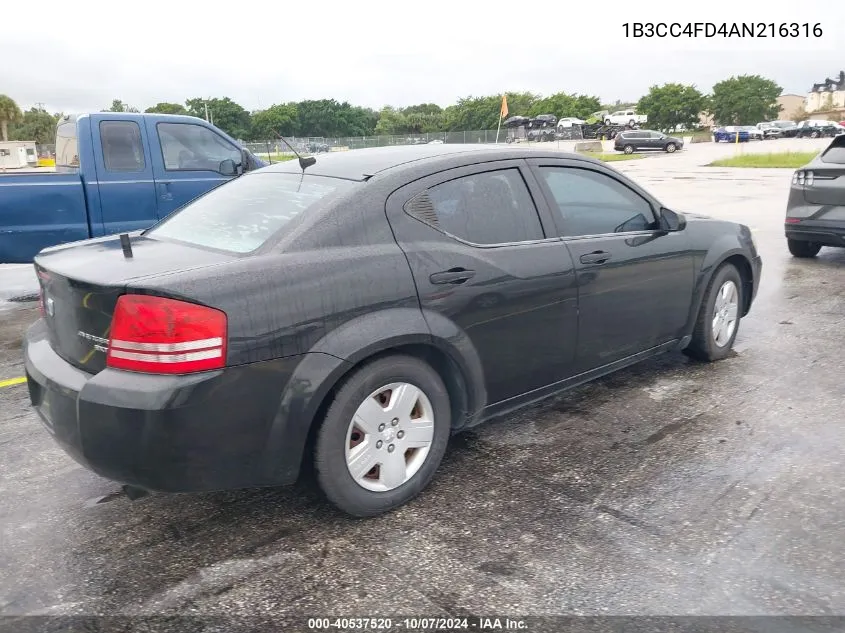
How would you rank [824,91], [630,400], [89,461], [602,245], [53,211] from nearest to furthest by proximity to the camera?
[89,461]
[602,245]
[630,400]
[53,211]
[824,91]

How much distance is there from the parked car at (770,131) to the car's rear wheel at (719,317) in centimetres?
6719

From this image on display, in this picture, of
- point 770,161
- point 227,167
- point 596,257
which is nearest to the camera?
point 596,257

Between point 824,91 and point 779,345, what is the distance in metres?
158

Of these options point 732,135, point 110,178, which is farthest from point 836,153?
point 732,135

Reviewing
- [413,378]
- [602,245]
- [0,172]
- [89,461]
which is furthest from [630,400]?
[0,172]

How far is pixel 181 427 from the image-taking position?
2.54 m

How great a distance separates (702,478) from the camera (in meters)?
3.34

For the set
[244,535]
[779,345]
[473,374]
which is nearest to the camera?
[244,535]

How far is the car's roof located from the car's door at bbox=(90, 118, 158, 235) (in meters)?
4.21

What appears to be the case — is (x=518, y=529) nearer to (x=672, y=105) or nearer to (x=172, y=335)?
(x=172, y=335)

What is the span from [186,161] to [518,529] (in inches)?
257

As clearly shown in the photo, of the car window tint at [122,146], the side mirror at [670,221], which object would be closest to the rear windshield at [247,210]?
the side mirror at [670,221]

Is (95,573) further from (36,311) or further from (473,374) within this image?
(36,311)

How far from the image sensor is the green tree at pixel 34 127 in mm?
96312
